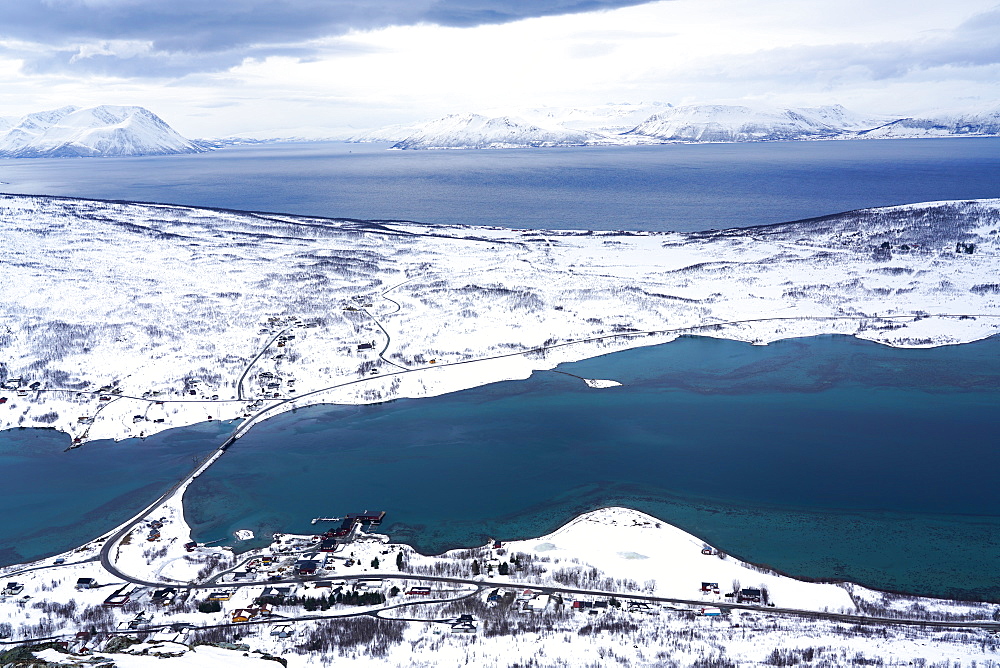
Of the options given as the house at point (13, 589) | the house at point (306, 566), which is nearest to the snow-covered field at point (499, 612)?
the house at point (13, 589)

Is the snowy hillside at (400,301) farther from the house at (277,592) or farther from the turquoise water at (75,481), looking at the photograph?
the house at (277,592)

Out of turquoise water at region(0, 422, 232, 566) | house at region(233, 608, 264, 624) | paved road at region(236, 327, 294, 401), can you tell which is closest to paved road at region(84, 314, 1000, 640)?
turquoise water at region(0, 422, 232, 566)

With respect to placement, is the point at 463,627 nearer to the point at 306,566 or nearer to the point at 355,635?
the point at 355,635

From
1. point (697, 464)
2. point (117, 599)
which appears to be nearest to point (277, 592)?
point (117, 599)

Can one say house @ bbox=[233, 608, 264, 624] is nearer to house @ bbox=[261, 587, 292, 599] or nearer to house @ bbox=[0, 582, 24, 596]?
house @ bbox=[261, 587, 292, 599]

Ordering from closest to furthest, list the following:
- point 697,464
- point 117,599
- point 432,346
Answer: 1. point 117,599
2. point 697,464
3. point 432,346
